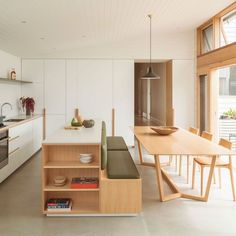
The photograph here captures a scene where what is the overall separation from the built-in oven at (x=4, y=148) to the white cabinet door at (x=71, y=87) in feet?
9.85

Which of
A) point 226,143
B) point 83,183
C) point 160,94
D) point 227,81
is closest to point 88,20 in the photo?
point 83,183

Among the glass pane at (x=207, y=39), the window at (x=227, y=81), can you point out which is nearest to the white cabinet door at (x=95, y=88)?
the glass pane at (x=207, y=39)

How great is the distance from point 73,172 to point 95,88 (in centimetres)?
413

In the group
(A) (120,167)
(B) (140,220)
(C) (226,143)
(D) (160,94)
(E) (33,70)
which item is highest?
(E) (33,70)

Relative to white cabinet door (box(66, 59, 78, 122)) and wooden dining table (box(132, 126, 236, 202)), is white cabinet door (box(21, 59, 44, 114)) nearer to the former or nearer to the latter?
white cabinet door (box(66, 59, 78, 122))

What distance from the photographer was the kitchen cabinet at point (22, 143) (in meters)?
4.66

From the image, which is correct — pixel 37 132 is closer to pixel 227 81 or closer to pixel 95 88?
pixel 95 88

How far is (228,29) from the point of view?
18.9 feet

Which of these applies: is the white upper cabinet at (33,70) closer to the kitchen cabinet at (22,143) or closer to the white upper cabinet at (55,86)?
the white upper cabinet at (55,86)

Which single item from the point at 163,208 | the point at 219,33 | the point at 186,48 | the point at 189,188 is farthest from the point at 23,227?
the point at 186,48

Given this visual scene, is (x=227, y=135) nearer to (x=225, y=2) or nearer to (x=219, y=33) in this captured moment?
(x=219, y=33)

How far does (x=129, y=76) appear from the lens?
24.1 feet

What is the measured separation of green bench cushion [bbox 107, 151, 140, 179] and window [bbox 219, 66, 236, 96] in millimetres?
3010

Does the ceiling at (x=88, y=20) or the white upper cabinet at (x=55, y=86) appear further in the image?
the white upper cabinet at (x=55, y=86)
